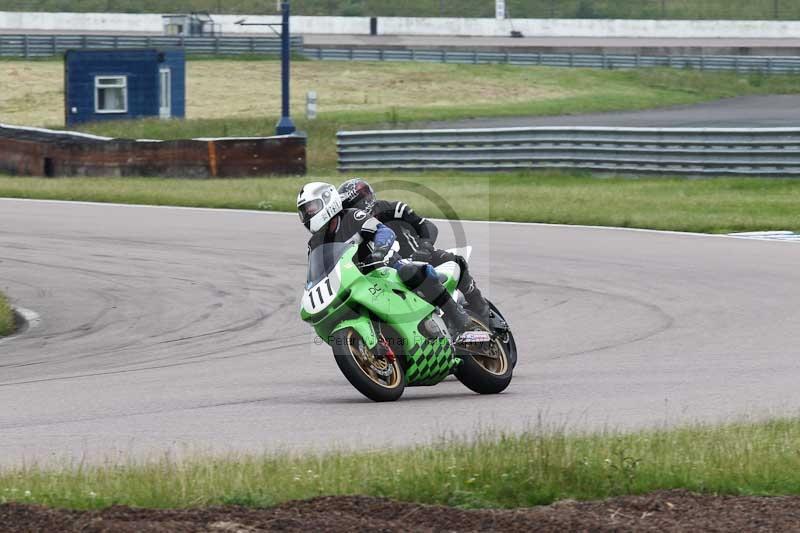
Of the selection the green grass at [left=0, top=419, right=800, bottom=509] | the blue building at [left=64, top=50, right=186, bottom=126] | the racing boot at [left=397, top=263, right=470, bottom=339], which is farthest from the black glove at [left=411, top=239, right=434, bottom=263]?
the blue building at [left=64, top=50, right=186, bottom=126]

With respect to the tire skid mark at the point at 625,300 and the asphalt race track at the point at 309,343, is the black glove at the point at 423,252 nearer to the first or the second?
the asphalt race track at the point at 309,343

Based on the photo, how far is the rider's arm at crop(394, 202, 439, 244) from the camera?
30.4ft

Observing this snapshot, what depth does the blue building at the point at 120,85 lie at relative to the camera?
43219 mm

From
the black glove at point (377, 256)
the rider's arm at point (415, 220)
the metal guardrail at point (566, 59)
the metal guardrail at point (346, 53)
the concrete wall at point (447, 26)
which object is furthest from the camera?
the concrete wall at point (447, 26)

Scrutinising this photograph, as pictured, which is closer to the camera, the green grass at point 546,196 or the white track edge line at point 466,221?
the white track edge line at point 466,221

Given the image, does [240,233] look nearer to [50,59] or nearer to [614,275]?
[614,275]

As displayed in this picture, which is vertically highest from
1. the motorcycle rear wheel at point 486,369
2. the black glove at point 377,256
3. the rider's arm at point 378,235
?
the rider's arm at point 378,235

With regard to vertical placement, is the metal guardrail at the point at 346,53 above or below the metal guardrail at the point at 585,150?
above

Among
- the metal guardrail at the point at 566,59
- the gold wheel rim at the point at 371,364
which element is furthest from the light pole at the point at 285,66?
the metal guardrail at the point at 566,59

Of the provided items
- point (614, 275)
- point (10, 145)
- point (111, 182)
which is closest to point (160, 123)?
point (10, 145)

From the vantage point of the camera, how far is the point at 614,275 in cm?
1484

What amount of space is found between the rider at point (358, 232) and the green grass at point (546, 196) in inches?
436

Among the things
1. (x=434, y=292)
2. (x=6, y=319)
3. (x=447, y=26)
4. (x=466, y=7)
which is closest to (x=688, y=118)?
(x=6, y=319)

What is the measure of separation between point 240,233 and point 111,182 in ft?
29.4
